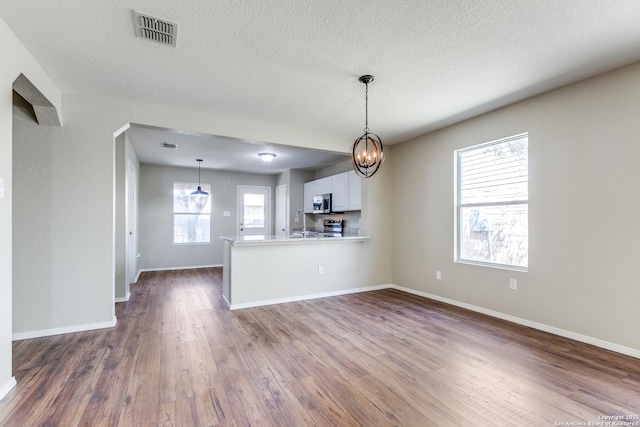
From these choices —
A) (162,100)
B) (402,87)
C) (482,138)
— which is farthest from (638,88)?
(162,100)

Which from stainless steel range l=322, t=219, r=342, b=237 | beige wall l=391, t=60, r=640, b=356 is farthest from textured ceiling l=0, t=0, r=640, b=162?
stainless steel range l=322, t=219, r=342, b=237

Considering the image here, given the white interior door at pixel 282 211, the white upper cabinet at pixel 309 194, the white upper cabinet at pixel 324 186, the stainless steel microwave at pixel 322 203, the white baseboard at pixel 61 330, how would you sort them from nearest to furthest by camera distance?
the white baseboard at pixel 61 330 → the stainless steel microwave at pixel 322 203 → the white upper cabinet at pixel 324 186 → the white upper cabinet at pixel 309 194 → the white interior door at pixel 282 211

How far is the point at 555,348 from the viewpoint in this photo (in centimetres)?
274

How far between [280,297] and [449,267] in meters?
2.50

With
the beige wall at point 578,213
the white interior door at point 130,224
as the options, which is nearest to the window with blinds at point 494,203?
the beige wall at point 578,213

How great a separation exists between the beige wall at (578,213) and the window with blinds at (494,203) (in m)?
0.12

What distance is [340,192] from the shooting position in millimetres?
6078

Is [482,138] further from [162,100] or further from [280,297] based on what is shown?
[162,100]

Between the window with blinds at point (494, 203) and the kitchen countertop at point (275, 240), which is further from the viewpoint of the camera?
the kitchen countertop at point (275, 240)

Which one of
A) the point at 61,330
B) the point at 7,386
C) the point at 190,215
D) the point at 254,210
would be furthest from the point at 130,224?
the point at 7,386

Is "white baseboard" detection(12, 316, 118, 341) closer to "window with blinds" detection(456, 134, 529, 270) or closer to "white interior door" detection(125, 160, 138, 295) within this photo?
"white interior door" detection(125, 160, 138, 295)

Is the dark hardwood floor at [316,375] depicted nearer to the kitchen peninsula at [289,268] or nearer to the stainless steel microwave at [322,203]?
the kitchen peninsula at [289,268]

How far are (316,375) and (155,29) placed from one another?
2.86 metres

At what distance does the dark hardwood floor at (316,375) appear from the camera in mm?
1839
